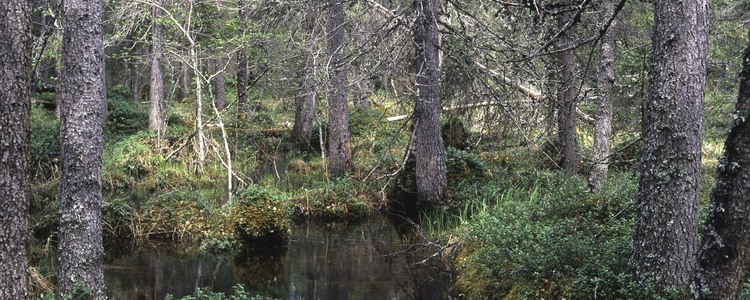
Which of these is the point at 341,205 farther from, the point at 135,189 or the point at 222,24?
the point at 222,24

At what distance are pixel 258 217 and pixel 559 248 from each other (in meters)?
5.56

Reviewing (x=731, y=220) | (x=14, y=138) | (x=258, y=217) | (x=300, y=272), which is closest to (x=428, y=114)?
(x=258, y=217)

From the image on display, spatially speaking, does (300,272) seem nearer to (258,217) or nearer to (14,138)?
(258,217)

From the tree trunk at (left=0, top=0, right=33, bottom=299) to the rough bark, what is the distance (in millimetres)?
5249

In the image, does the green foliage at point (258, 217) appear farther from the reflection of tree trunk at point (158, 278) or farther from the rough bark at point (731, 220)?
the rough bark at point (731, 220)

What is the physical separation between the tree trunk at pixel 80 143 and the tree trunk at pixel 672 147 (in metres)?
5.43

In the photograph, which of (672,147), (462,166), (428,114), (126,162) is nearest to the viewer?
(672,147)

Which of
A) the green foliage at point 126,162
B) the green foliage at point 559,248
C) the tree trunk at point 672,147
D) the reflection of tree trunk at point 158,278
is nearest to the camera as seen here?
the tree trunk at point 672,147

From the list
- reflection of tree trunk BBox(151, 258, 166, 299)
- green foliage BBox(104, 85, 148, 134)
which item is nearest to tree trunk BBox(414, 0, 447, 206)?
reflection of tree trunk BBox(151, 258, 166, 299)

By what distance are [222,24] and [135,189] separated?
979cm

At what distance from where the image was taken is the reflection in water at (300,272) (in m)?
7.15

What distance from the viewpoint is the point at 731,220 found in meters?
2.96

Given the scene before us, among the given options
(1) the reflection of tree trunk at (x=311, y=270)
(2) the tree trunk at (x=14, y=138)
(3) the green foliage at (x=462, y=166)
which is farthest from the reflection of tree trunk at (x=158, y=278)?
(3) the green foliage at (x=462, y=166)

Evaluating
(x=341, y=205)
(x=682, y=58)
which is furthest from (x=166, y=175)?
(x=682, y=58)
